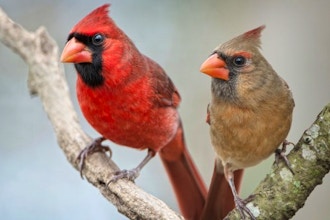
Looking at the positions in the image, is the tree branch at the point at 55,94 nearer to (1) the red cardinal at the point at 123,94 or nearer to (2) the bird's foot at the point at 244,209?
(1) the red cardinal at the point at 123,94

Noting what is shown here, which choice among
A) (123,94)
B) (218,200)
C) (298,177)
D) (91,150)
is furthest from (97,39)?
(298,177)

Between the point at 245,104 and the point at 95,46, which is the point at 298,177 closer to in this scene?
the point at 245,104

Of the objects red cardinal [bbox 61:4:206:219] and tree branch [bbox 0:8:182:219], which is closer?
red cardinal [bbox 61:4:206:219]

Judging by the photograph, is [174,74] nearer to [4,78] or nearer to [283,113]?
[4,78]

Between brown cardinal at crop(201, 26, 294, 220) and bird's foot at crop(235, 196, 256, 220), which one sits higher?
brown cardinal at crop(201, 26, 294, 220)

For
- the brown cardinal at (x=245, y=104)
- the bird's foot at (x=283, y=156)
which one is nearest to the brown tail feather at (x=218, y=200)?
Result: the brown cardinal at (x=245, y=104)

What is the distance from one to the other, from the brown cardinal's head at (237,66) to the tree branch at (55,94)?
0.60 metres

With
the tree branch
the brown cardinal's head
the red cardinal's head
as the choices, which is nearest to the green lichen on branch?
the brown cardinal's head

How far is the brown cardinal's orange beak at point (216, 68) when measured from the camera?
2.73 meters

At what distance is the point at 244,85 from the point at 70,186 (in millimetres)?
2180

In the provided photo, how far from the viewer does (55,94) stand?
3.59 m

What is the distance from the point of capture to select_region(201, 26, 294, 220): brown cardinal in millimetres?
2754

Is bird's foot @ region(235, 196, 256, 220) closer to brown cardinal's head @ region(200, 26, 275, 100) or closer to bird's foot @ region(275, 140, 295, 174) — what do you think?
bird's foot @ region(275, 140, 295, 174)

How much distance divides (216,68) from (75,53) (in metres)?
0.64
